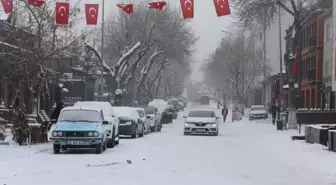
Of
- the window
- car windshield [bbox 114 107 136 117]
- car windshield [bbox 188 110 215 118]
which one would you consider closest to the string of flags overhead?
car windshield [bbox 114 107 136 117]

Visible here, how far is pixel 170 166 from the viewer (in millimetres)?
17500

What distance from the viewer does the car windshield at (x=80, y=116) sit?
2272 centimetres

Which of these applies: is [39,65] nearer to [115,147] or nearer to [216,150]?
[115,147]

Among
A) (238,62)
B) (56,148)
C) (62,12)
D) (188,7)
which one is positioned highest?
(238,62)

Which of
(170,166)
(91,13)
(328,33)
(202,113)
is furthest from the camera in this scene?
(328,33)

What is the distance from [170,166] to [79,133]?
5.03 metres

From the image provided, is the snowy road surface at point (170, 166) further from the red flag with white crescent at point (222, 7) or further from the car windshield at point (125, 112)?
the car windshield at point (125, 112)

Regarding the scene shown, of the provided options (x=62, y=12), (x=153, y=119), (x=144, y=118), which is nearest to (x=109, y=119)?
(x=62, y=12)

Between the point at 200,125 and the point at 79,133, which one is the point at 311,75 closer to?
the point at 200,125

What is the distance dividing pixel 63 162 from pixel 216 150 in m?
7.61

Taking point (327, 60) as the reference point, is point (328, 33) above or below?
above

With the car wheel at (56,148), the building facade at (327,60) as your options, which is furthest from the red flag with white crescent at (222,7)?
the building facade at (327,60)

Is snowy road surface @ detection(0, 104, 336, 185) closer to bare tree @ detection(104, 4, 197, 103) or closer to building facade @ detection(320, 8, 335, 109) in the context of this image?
building facade @ detection(320, 8, 335, 109)

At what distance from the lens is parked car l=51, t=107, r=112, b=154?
70.3 ft
